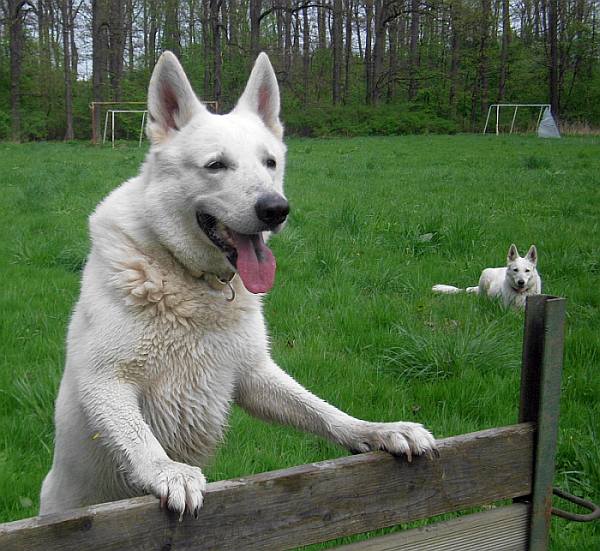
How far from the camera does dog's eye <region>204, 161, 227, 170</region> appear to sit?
262 cm

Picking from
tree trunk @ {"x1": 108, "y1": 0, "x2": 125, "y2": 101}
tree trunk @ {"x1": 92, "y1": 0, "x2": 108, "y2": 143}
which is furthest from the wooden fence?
tree trunk @ {"x1": 108, "y1": 0, "x2": 125, "y2": 101}

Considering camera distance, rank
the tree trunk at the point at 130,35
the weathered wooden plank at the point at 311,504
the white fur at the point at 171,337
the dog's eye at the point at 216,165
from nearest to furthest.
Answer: the weathered wooden plank at the point at 311,504, the white fur at the point at 171,337, the dog's eye at the point at 216,165, the tree trunk at the point at 130,35

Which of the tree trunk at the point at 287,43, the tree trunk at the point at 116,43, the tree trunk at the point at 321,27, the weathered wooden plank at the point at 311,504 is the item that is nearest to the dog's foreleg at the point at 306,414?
the weathered wooden plank at the point at 311,504

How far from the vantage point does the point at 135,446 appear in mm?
2004

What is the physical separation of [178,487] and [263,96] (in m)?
1.99

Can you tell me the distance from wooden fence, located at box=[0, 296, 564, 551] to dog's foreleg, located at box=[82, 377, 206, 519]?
0.05 metres

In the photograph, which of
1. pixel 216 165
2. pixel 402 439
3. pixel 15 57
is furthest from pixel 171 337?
pixel 15 57

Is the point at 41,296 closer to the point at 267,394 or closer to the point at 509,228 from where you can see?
the point at 267,394

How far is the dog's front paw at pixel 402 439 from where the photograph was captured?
6.48 feet

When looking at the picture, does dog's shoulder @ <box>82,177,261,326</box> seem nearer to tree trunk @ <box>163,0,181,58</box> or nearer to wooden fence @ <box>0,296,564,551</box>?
wooden fence @ <box>0,296,564,551</box>

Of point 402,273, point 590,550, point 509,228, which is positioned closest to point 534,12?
point 509,228

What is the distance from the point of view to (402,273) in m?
6.25

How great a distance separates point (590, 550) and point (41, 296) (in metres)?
4.38

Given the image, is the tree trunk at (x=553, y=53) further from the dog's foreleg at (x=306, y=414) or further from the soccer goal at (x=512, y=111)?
the dog's foreleg at (x=306, y=414)
